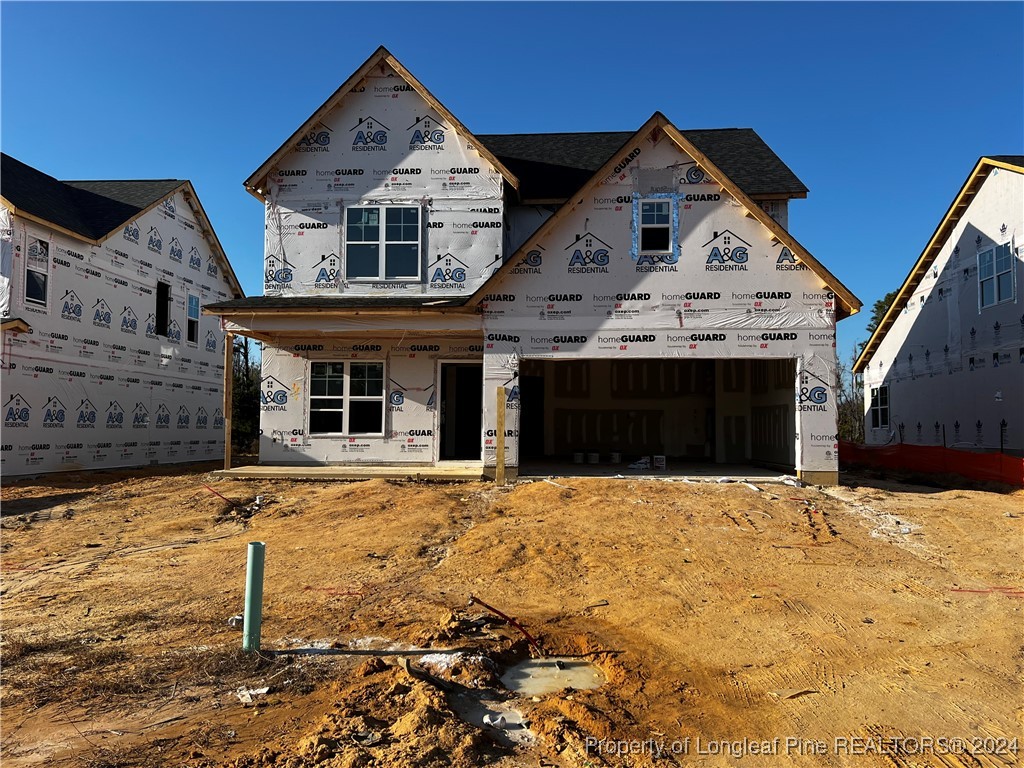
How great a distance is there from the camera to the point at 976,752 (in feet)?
13.0

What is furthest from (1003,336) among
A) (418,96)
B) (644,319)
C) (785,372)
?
(418,96)

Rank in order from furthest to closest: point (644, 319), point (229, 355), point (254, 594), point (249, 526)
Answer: point (229, 355), point (644, 319), point (249, 526), point (254, 594)

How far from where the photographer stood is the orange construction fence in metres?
13.9

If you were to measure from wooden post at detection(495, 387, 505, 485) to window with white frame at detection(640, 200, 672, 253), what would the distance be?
4.51m

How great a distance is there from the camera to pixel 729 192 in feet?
45.0

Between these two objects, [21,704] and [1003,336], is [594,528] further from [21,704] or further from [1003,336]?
[1003,336]

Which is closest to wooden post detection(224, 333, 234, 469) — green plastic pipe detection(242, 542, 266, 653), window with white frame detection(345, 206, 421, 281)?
window with white frame detection(345, 206, 421, 281)

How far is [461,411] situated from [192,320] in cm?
1255

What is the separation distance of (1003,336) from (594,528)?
45.7ft

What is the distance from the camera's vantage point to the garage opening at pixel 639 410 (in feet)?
64.1

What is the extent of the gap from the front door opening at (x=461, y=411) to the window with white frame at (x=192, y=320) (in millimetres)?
11938

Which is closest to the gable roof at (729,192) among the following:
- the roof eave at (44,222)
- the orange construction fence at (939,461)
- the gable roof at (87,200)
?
the orange construction fence at (939,461)

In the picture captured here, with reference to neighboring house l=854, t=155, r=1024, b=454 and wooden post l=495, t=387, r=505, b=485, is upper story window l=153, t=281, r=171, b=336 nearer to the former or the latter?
wooden post l=495, t=387, r=505, b=485

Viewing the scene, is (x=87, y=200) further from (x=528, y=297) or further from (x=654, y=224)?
(x=654, y=224)
